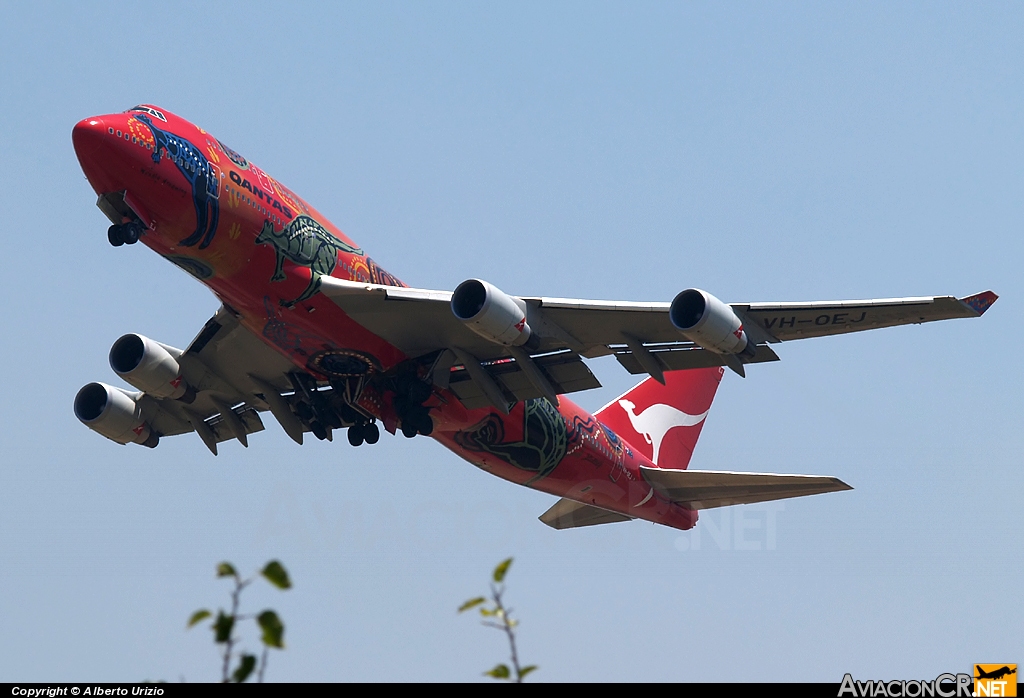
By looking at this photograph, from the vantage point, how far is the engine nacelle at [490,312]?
25156mm

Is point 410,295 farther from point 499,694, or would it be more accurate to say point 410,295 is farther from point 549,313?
point 499,694

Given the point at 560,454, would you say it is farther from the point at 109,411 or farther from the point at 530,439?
the point at 109,411

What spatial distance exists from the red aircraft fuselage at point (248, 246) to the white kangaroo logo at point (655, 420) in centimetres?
735

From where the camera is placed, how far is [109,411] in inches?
1297

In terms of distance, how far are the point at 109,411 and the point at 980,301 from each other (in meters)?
22.0

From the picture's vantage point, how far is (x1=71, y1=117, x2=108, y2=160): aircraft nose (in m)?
23.5

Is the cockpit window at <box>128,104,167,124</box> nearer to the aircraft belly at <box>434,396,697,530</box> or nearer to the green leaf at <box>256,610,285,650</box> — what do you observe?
the aircraft belly at <box>434,396,697,530</box>

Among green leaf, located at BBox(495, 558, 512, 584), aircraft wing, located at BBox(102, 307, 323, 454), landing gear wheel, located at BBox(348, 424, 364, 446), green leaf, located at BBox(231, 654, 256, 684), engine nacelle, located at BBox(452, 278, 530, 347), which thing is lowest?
green leaf, located at BBox(231, 654, 256, 684)

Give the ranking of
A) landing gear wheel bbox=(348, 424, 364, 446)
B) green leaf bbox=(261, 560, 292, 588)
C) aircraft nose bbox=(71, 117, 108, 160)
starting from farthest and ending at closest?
landing gear wheel bbox=(348, 424, 364, 446) < aircraft nose bbox=(71, 117, 108, 160) < green leaf bbox=(261, 560, 292, 588)

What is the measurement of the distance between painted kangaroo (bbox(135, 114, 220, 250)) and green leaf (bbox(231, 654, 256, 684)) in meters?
18.9

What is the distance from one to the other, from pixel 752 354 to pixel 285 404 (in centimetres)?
1235

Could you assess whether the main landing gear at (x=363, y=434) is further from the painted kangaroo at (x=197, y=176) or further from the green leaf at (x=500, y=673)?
the green leaf at (x=500, y=673)

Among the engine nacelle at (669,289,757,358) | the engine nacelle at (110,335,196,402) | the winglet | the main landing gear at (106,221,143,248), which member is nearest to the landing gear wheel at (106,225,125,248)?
the main landing gear at (106,221,143,248)

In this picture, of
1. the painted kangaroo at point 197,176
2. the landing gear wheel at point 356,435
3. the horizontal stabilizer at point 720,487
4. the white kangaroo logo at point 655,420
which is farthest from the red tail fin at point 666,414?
the painted kangaroo at point 197,176
